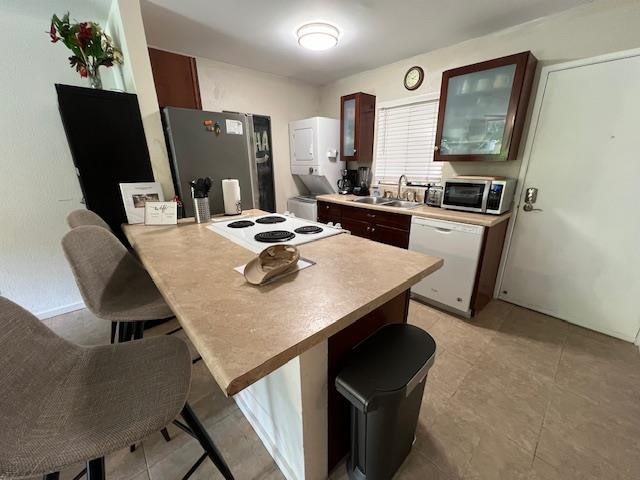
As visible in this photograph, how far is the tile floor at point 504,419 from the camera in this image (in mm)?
1144

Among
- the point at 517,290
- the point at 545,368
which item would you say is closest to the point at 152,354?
the point at 545,368

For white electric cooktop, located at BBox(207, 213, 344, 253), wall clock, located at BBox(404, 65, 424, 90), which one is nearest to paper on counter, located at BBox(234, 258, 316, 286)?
white electric cooktop, located at BBox(207, 213, 344, 253)

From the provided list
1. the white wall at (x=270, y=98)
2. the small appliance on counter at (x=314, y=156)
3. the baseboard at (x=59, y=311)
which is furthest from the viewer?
the small appliance on counter at (x=314, y=156)

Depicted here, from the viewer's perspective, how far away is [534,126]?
2.09 metres

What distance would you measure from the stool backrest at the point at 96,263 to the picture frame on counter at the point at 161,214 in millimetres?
421

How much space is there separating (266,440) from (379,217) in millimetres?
2073

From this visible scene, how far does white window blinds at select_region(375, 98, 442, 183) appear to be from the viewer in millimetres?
2805

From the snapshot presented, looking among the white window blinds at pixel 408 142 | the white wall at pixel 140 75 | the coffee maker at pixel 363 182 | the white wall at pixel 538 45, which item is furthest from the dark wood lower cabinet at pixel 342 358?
the coffee maker at pixel 363 182

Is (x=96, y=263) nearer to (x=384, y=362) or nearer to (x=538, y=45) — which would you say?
(x=384, y=362)

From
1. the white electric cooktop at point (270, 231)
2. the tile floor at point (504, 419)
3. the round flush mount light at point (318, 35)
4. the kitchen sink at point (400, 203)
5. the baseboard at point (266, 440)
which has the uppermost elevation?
the round flush mount light at point (318, 35)

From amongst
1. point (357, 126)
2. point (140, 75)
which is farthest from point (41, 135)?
point (357, 126)

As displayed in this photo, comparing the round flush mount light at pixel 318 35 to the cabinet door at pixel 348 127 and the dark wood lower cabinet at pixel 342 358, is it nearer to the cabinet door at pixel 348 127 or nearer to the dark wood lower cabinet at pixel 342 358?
the cabinet door at pixel 348 127

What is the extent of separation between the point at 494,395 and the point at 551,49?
2576mm

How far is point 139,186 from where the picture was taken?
1.86m
